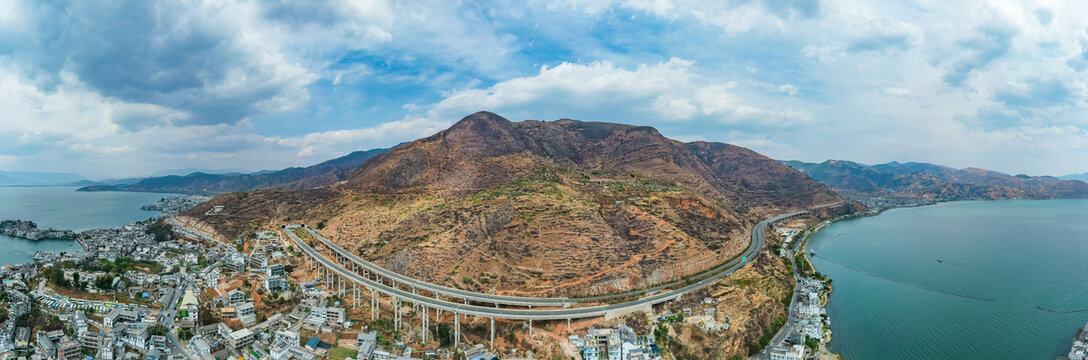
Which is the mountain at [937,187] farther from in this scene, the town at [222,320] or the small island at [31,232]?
the small island at [31,232]

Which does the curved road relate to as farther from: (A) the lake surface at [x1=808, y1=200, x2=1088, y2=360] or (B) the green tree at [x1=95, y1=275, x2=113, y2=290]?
(B) the green tree at [x1=95, y1=275, x2=113, y2=290]

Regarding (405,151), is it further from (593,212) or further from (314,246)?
(593,212)

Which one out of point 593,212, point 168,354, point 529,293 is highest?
point 593,212

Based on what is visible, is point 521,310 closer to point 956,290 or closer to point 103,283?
point 103,283

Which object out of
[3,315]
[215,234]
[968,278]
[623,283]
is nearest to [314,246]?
[215,234]

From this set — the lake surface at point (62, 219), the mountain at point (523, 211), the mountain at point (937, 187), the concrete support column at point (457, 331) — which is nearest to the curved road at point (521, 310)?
the concrete support column at point (457, 331)

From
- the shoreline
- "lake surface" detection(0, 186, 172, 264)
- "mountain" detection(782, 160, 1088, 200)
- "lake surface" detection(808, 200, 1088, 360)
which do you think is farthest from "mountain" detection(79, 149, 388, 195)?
"mountain" detection(782, 160, 1088, 200)
